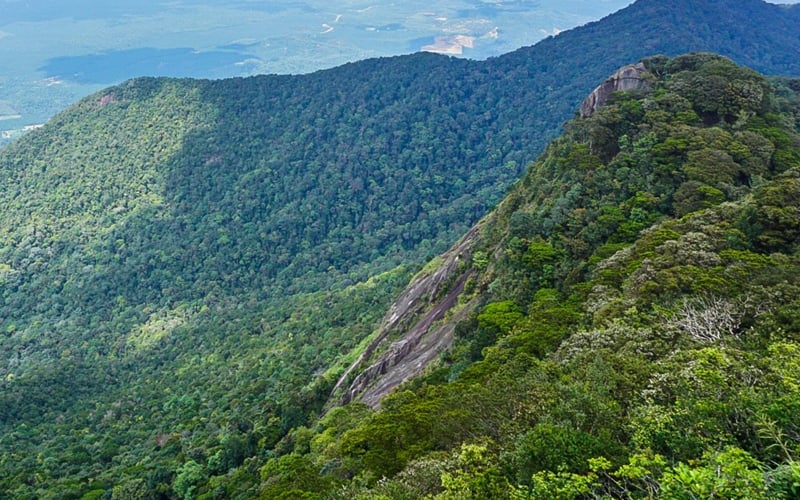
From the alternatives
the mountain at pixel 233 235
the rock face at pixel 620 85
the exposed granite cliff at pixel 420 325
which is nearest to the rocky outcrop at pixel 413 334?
the exposed granite cliff at pixel 420 325

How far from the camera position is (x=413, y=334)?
34156 mm

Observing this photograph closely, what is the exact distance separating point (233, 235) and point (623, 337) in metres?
69.8

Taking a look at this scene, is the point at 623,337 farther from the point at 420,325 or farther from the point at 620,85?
the point at 620,85

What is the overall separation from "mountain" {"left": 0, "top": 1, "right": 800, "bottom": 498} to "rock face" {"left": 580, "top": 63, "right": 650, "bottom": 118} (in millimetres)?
6430

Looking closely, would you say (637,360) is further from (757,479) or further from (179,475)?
(179,475)

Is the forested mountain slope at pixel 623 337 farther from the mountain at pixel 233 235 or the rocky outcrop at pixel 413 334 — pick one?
the mountain at pixel 233 235

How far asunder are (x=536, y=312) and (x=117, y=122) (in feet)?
300

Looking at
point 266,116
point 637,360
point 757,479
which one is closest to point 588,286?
point 637,360

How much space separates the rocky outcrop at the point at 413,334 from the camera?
29656 millimetres

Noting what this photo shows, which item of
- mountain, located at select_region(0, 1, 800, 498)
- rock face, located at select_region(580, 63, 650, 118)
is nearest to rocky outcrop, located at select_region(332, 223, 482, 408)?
mountain, located at select_region(0, 1, 800, 498)

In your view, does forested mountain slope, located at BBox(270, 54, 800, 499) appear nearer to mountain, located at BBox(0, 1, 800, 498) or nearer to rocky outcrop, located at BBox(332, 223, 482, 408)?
rocky outcrop, located at BBox(332, 223, 482, 408)

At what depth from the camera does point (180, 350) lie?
60000 mm

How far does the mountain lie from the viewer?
3869 cm

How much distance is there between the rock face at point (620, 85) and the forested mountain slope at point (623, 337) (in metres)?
2.10
